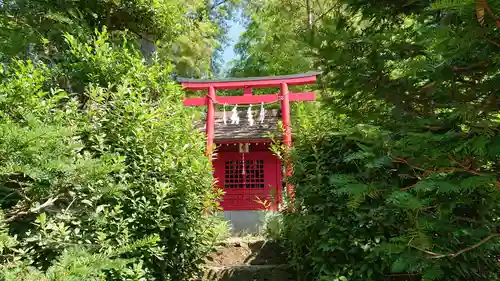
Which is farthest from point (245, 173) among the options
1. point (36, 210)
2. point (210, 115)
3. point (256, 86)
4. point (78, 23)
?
point (36, 210)

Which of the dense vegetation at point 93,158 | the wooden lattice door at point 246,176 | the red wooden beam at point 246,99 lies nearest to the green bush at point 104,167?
the dense vegetation at point 93,158

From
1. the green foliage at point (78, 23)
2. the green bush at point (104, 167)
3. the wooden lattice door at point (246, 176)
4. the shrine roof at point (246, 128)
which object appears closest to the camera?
the green bush at point (104, 167)

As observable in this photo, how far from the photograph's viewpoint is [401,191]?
148 centimetres

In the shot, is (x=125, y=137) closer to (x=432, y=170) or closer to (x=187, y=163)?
(x=187, y=163)

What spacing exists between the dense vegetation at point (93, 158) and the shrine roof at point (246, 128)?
4.96 metres

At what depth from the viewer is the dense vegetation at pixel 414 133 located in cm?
129

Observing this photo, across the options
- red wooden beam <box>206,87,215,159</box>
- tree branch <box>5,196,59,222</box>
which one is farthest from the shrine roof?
tree branch <box>5,196,59,222</box>

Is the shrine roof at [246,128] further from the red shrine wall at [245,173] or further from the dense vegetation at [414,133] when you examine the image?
the dense vegetation at [414,133]

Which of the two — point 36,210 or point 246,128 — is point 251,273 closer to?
point 36,210

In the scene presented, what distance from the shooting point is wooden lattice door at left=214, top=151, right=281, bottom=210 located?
930 centimetres

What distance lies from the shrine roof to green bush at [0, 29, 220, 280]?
5268mm

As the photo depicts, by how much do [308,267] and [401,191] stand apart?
216 centimetres

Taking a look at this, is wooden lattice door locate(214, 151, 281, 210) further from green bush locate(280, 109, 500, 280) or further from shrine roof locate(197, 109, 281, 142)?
green bush locate(280, 109, 500, 280)

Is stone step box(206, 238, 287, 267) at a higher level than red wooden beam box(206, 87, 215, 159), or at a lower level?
lower
